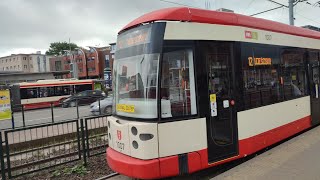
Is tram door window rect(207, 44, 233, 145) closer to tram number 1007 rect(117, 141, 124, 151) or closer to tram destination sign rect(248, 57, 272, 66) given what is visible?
tram destination sign rect(248, 57, 272, 66)

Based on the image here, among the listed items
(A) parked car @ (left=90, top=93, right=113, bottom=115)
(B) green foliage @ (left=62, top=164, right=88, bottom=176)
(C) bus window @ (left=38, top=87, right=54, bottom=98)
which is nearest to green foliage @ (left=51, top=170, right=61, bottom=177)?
(B) green foliage @ (left=62, top=164, right=88, bottom=176)

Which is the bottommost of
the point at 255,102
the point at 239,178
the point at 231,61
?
the point at 239,178

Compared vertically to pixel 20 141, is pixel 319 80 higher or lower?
higher

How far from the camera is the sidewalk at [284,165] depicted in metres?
4.77

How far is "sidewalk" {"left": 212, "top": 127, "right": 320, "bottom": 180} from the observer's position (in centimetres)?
477

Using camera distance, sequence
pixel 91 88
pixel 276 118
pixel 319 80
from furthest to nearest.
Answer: pixel 91 88 < pixel 319 80 < pixel 276 118

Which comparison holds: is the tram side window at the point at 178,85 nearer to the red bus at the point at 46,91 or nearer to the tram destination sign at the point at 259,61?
the tram destination sign at the point at 259,61

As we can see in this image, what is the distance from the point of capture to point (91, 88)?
33.8 meters

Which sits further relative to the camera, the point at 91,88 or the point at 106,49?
the point at 106,49

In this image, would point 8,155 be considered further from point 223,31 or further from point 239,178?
point 223,31

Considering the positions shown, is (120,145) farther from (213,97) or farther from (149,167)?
(213,97)

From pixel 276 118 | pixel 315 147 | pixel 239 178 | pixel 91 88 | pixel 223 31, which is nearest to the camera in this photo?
pixel 239 178

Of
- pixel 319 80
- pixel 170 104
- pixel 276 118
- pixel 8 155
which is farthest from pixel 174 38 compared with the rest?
pixel 319 80

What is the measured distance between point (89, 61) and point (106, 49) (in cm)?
603
